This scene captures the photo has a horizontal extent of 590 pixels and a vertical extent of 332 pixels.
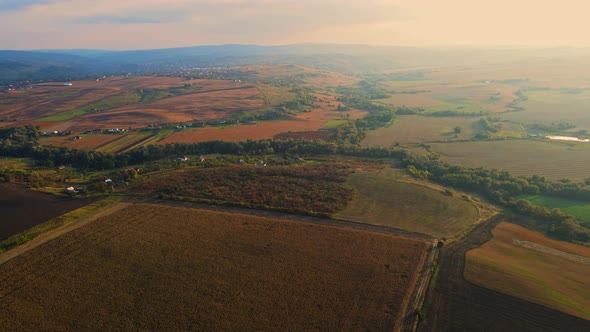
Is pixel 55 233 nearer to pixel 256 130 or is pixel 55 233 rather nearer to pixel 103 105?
pixel 256 130

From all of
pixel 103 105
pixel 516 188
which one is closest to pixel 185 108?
pixel 103 105

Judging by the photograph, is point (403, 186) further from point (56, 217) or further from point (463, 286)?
point (56, 217)

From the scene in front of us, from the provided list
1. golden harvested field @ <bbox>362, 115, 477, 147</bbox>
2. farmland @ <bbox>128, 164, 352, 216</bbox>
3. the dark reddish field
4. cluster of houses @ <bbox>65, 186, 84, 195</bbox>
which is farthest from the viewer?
golden harvested field @ <bbox>362, 115, 477, 147</bbox>

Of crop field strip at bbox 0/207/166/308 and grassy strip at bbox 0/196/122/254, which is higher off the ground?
grassy strip at bbox 0/196/122/254

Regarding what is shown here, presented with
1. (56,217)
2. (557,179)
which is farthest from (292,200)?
(557,179)

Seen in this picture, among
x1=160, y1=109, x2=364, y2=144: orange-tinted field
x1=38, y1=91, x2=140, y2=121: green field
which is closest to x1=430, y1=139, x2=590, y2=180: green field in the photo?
x1=160, y1=109, x2=364, y2=144: orange-tinted field

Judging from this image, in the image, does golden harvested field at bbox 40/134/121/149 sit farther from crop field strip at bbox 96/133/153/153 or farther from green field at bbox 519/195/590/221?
green field at bbox 519/195/590/221

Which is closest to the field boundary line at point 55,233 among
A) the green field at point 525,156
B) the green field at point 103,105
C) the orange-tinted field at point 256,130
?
the orange-tinted field at point 256,130
